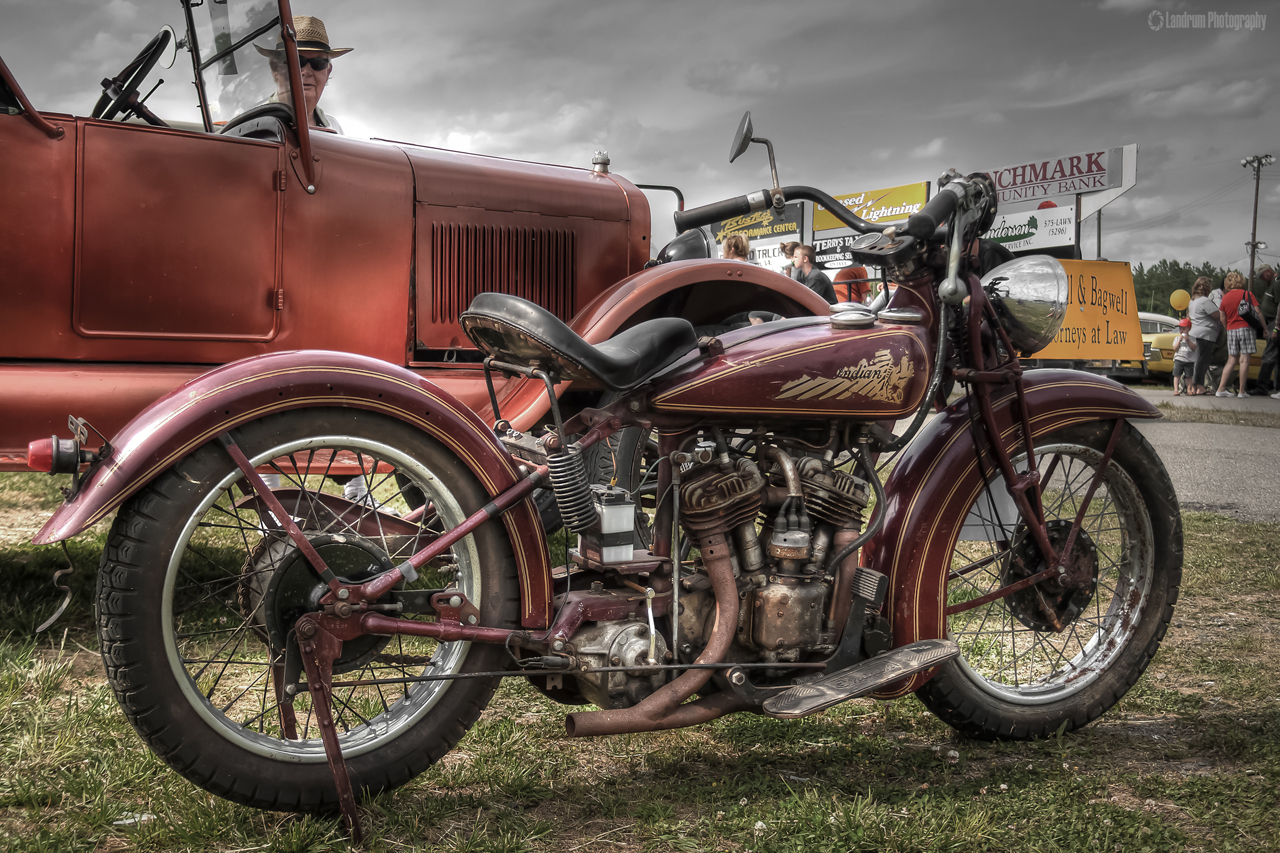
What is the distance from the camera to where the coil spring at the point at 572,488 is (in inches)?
92.9

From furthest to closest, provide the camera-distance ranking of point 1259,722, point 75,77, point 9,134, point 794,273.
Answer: point 794,273
point 75,77
point 9,134
point 1259,722

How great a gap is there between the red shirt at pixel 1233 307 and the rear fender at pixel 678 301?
1319cm

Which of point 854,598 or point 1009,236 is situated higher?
point 1009,236

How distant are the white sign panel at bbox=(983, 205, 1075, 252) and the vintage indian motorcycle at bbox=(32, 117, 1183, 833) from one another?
72.0 feet

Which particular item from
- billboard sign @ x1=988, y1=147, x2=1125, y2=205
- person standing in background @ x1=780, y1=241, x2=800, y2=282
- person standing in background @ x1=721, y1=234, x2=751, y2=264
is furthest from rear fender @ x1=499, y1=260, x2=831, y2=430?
billboard sign @ x1=988, y1=147, x2=1125, y2=205

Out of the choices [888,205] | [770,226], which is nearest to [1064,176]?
[888,205]

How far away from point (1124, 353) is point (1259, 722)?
38.1ft

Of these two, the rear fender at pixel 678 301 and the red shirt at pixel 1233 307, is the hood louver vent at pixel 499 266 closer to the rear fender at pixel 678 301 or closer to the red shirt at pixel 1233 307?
the rear fender at pixel 678 301

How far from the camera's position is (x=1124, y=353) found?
530 inches

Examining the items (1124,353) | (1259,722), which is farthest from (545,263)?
(1124,353)

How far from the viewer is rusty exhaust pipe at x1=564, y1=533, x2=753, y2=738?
238cm

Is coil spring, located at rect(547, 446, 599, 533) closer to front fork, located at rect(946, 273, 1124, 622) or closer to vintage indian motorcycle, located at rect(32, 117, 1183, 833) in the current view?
vintage indian motorcycle, located at rect(32, 117, 1183, 833)

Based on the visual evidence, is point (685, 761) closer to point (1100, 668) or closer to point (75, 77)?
point (1100, 668)

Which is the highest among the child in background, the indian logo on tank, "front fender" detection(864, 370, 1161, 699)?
the child in background
